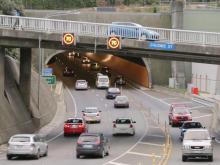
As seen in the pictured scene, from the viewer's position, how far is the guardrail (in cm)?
5259

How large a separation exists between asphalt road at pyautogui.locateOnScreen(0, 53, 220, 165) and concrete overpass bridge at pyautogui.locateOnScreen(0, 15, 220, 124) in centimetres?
657

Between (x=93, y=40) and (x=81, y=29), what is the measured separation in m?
1.45

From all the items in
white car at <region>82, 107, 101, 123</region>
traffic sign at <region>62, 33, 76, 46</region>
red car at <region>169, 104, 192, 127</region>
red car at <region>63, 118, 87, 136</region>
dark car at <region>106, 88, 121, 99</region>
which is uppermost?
traffic sign at <region>62, 33, 76, 46</region>

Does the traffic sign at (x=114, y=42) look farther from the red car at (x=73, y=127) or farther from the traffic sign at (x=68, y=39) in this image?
the red car at (x=73, y=127)

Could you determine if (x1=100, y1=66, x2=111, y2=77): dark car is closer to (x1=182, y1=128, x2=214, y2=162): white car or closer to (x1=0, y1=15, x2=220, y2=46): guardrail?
(x1=0, y1=15, x2=220, y2=46): guardrail

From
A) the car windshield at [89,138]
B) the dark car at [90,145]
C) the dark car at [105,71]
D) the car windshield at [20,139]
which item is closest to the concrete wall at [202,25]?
the dark car at [105,71]

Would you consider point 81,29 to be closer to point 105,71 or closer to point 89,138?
point 89,138

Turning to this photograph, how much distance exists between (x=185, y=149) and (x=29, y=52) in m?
27.5

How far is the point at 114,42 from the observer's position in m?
51.9

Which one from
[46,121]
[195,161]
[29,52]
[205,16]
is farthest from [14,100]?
[205,16]

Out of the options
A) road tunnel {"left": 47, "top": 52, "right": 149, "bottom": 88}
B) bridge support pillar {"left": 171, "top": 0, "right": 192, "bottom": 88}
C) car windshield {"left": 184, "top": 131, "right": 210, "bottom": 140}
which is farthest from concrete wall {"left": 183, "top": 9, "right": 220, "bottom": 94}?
car windshield {"left": 184, "top": 131, "right": 210, "bottom": 140}

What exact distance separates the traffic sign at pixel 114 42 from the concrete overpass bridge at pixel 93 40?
2.35ft

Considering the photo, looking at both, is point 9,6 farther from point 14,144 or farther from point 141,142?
point 14,144

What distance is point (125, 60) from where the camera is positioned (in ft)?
430
